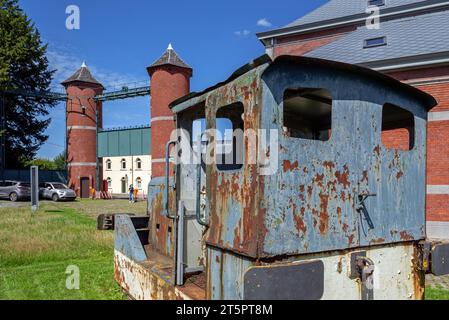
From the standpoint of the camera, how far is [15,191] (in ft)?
78.4

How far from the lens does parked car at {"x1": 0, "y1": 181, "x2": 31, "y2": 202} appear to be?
23.9m

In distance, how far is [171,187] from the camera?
4.18 metres

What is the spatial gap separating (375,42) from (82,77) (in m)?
28.8

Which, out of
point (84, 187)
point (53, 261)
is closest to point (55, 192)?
point (84, 187)

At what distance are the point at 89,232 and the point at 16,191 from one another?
16630 mm

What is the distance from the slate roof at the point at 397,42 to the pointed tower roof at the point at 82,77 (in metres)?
26.7

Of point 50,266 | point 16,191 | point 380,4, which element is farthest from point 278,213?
point 16,191

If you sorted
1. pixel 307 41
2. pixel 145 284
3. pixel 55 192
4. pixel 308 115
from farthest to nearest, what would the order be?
pixel 55 192 < pixel 307 41 < pixel 308 115 < pixel 145 284

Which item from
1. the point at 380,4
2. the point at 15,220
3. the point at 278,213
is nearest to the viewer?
the point at 278,213

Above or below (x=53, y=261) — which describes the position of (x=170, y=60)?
above

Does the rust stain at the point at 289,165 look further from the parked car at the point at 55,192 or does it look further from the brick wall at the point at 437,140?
the parked car at the point at 55,192

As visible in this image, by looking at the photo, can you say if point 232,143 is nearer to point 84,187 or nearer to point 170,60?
point 170,60

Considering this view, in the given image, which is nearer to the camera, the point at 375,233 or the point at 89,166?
the point at 375,233
